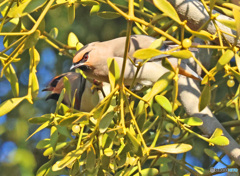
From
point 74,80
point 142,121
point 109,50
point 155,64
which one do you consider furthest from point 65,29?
point 142,121

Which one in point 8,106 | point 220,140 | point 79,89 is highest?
point 8,106

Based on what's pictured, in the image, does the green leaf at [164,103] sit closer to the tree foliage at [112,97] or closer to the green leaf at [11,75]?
the tree foliage at [112,97]

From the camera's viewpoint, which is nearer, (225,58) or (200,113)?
(225,58)

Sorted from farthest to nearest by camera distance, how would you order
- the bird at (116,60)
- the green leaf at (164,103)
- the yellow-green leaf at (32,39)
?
1. the bird at (116,60)
2. the green leaf at (164,103)
3. the yellow-green leaf at (32,39)

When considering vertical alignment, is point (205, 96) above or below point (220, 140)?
above

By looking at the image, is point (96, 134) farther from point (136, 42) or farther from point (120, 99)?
point (136, 42)

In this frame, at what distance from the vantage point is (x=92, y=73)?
1358 millimetres

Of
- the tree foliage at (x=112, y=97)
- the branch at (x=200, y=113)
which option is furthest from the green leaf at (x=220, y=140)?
the branch at (x=200, y=113)

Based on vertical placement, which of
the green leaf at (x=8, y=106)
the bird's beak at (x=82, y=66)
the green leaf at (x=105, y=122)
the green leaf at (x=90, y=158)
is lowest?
the green leaf at (x=90, y=158)

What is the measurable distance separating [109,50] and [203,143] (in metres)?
0.62

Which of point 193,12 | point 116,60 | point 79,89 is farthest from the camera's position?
point 79,89

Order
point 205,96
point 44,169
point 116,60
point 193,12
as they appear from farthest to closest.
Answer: point 116,60 < point 193,12 < point 44,169 < point 205,96

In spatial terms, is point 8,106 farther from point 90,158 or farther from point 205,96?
point 205,96

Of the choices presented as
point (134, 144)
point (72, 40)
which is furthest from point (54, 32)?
point (134, 144)
